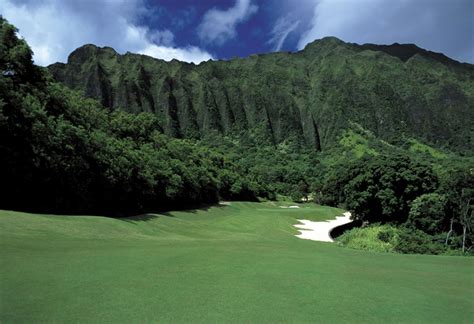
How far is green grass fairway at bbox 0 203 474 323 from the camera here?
8.83 m

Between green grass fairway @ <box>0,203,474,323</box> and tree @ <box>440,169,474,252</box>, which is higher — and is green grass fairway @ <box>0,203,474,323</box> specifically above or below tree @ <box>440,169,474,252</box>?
below

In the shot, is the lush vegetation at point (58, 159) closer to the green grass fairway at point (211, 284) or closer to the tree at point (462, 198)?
the green grass fairway at point (211, 284)

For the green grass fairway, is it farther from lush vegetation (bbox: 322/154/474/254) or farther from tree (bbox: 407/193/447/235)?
tree (bbox: 407/193/447/235)

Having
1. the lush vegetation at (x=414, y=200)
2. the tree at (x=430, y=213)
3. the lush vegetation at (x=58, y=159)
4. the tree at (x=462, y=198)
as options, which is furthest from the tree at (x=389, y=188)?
the lush vegetation at (x=58, y=159)

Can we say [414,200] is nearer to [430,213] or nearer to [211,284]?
[430,213]

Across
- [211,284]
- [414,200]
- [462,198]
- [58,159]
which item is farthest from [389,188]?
[211,284]

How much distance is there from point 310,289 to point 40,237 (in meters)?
12.5

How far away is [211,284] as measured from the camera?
11258mm

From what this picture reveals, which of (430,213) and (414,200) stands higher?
(414,200)

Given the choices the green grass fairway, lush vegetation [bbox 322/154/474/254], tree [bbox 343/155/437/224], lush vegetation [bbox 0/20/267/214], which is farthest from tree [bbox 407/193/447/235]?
lush vegetation [bbox 0/20/267/214]

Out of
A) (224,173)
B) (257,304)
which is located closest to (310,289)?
(257,304)

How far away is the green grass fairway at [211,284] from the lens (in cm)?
883

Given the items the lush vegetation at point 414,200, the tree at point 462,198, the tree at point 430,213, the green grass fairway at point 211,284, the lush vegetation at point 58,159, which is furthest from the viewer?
the tree at point 430,213

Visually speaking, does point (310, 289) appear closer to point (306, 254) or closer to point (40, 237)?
point (306, 254)
